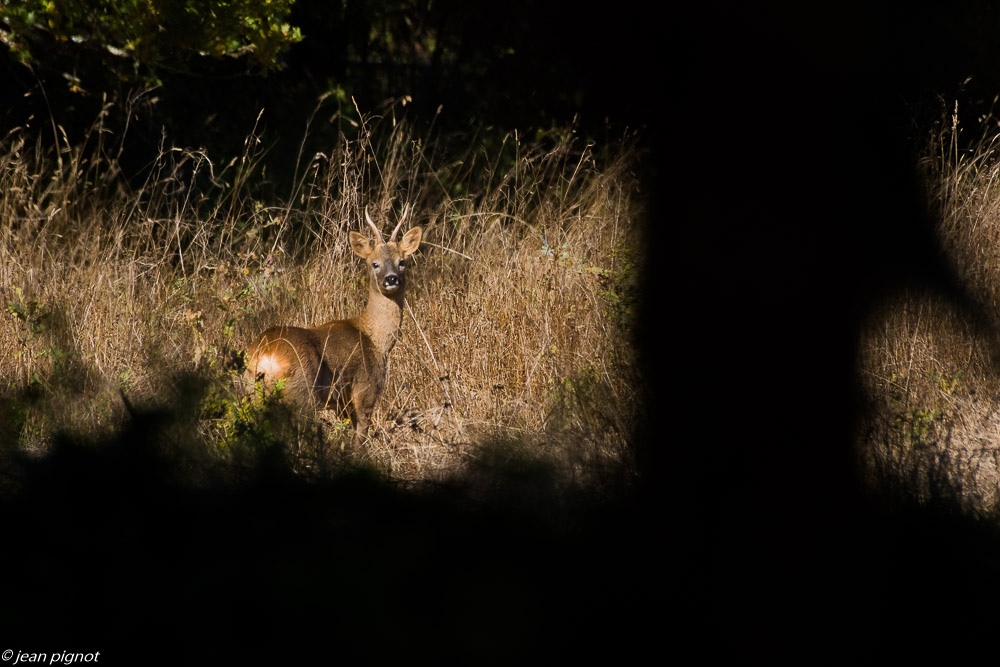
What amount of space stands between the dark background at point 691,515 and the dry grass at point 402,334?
1.28 ft

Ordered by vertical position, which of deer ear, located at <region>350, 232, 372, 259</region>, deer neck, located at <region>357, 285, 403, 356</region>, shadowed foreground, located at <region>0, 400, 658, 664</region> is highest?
deer ear, located at <region>350, 232, 372, 259</region>

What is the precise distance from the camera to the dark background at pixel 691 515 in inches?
112

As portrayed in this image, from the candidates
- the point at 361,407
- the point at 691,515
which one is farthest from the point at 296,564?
the point at 361,407

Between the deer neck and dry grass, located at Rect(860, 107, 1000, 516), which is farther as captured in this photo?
the deer neck

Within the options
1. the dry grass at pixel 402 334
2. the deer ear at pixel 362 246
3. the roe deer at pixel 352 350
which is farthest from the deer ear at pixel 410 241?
the dry grass at pixel 402 334

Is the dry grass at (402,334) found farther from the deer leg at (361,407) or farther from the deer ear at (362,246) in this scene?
the deer ear at (362,246)

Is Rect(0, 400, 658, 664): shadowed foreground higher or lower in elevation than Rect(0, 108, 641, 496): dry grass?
lower

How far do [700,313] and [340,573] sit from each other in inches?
53.8

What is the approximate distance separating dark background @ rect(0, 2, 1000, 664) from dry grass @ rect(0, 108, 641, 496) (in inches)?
15.4

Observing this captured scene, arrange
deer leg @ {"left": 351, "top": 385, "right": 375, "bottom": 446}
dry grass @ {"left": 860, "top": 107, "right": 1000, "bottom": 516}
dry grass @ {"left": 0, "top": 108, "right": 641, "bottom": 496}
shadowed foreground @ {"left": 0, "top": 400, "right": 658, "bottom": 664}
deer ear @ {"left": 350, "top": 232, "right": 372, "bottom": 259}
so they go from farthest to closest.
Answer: deer ear @ {"left": 350, "top": 232, "right": 372, "bottom": 259} → deer leg @ {"left": 351, "top": 385, "right": 375, "bottom": 446} → dry grass @ {"left": 0, "top": 108, "right": 641, "bottom": 496} → dry grass @ {"left": 860, "top": 107, "right": 1000, "bottom": 516} → shadowed foreground @ {"left": 0, "top": 400, "right": 658, "bottom": 664}

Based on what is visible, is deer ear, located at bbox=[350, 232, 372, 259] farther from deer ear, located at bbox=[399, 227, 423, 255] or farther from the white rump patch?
the white rump patch

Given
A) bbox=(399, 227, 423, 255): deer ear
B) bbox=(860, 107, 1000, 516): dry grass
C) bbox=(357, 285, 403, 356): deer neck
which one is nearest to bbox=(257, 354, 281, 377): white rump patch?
bbox=(357, 285, 403, 356): deer neck

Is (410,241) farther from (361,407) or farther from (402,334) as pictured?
(361,407)

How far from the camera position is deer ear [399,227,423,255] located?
5.71m
